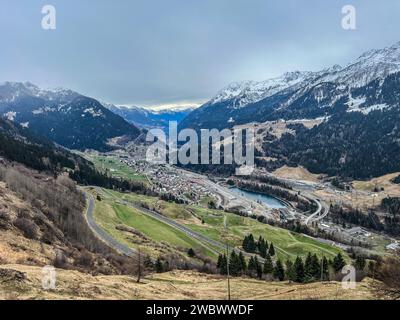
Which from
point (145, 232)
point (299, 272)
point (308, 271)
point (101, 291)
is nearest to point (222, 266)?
point (299, 272)

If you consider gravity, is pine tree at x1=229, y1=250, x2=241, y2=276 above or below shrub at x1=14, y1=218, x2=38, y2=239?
below

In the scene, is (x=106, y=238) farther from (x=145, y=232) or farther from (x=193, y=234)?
(x=193, y=234)

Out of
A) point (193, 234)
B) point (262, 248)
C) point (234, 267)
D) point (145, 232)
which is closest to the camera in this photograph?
point (234, 267)

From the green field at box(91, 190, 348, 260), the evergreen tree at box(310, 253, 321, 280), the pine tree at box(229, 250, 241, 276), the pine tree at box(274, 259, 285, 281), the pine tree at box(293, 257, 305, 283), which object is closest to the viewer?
the pine tree at box(293, 257, 305, 283)

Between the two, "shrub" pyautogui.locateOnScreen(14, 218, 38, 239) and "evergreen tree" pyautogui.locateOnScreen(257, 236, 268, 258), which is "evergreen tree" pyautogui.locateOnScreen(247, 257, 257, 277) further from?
"shrub" pyautogui.locateOnScreen(14, 218, 38, 239)

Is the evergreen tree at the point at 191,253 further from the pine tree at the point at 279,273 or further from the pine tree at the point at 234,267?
the pine tree at the point at 279,273

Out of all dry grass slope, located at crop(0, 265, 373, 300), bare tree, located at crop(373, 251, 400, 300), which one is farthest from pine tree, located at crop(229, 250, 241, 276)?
bare tree, located at crop(373, 251, 400, 300)

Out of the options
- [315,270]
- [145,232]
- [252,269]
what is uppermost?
[145,232]

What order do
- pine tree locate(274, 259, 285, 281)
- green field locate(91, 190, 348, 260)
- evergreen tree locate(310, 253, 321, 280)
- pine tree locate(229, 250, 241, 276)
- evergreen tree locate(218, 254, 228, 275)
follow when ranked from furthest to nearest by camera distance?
green field locate(91, 190, 348, 260), pine tree locate(274, 259, 285, 281), evergreen tree locate(310, 253, 321, 280), pine tree locate(229, 250, 241, 276), evergreen tree locate(218, 254, 228, 275)

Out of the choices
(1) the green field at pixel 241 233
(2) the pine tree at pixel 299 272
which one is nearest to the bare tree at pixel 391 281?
(2) the pine tree at pixel 299 272
